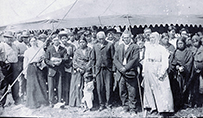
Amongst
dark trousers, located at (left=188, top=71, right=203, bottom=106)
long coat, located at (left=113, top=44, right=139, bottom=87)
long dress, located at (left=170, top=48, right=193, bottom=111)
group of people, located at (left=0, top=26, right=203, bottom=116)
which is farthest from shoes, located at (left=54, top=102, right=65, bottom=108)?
dark trousers, located at (left=188, top=71, right=203, bottom=106)

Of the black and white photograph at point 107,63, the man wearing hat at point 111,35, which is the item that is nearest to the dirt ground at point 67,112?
the black and white photograph at point 107,63

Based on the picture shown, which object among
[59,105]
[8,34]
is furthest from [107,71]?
[8,34]

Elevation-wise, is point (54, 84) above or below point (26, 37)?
below

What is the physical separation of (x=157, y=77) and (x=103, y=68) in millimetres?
1069

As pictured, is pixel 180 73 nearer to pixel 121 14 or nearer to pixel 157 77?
pixel 157 77

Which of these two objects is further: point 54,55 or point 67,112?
point 54,55

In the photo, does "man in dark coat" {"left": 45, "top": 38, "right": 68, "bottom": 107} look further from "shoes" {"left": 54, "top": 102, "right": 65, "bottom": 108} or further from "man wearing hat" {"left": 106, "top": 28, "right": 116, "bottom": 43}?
"man wearing hat" {"left": 106, "top": 28, "right": 116, "bottom": 43}

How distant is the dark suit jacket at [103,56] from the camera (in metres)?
4.65

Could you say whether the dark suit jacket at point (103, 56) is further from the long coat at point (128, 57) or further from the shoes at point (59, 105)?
the shoes at point (59, 105)

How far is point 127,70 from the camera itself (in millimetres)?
4418

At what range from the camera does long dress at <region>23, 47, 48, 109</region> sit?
4.97 m

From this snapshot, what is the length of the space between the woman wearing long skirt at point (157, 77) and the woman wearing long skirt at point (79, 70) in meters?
1.17

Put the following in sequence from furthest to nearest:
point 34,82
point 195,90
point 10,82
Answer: point 10,82, point 34,82, point 195,90

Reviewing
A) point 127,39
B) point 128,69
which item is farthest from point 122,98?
point 127,39
